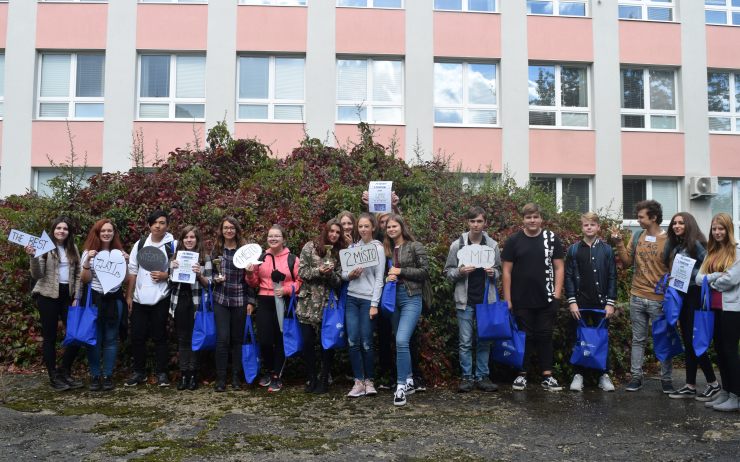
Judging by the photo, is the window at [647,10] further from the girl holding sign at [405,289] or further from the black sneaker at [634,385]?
the girl holding sign at [405,289]

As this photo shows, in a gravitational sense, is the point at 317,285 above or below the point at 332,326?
above

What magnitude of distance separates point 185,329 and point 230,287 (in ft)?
2.16

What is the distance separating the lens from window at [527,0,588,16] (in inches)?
718

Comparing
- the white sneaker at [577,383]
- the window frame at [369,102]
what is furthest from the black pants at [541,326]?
the window frame at [369,102]

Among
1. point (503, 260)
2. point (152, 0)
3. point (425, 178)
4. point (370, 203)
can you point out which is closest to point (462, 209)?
point (425, 178)

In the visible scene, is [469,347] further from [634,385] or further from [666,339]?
[666,339]

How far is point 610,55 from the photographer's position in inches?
705

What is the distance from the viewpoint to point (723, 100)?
734 inches

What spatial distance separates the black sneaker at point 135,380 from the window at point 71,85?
12375 millimetres

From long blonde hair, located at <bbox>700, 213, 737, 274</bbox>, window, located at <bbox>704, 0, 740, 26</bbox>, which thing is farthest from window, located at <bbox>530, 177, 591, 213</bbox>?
long blonde hair, located at <bbox>700, 213, 737, 274</bbox>

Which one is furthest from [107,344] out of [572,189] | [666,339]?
[572,189]

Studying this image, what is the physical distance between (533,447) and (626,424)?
117cm

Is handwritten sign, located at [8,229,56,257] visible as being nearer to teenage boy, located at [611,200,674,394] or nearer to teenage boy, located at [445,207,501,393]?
teenage boy, located at [445,207,501,393]

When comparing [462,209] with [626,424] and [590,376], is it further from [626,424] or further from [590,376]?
[626,424]
